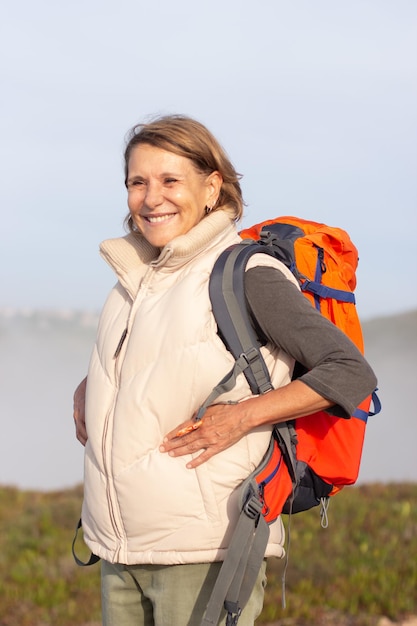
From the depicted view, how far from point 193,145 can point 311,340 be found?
0.92m

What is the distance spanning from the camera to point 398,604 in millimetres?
7031

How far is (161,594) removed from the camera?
267cm

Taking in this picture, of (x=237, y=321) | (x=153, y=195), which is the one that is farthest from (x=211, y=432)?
(x=153, y=195)

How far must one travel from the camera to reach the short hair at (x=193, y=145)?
2910 millimetres

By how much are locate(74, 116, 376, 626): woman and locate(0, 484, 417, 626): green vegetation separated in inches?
176

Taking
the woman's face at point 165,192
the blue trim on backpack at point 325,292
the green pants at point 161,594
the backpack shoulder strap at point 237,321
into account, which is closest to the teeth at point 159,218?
the woman's face at point 165,192

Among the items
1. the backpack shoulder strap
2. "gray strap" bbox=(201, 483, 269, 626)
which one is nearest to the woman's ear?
the backpack shoulder strap

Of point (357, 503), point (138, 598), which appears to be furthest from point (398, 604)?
point (138, 598)

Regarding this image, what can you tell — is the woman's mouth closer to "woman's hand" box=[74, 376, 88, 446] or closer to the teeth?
the teeth

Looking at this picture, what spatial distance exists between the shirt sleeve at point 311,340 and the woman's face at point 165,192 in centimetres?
50

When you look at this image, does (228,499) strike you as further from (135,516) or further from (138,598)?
(138,598)

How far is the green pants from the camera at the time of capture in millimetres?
2652

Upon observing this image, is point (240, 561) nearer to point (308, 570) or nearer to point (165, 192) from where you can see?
point (165, 192)

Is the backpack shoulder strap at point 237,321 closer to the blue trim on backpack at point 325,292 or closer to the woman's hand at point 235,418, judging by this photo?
the woman's hand at point 235,418
